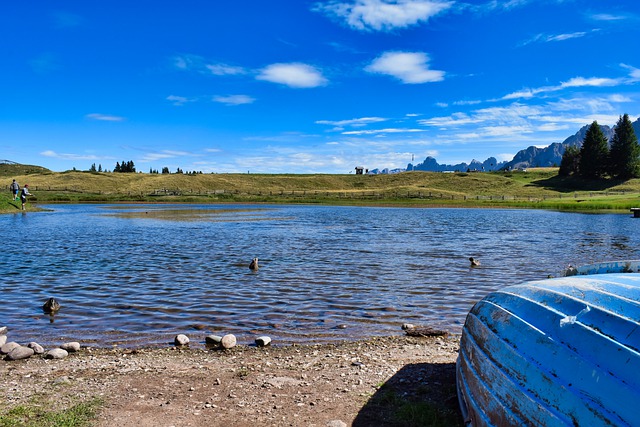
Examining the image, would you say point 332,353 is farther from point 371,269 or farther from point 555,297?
point 371,269

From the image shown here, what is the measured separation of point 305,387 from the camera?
24.2 ft

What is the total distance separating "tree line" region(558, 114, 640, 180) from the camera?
12006cm

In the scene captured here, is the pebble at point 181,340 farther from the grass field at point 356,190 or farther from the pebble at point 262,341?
the grass field at point 356,190

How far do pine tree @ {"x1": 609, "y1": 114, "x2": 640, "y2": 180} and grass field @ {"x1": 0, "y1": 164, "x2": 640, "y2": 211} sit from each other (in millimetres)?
4490

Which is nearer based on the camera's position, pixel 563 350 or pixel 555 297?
pixel 563 350

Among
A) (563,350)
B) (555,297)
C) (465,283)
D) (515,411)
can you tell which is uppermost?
(555,297)

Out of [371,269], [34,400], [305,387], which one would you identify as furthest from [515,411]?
[371,269]

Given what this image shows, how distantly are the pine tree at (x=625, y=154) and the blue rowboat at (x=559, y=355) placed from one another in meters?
136

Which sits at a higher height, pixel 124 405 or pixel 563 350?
pixel 563 350

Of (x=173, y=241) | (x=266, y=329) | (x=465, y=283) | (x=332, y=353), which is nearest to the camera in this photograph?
(x=332, y=353)

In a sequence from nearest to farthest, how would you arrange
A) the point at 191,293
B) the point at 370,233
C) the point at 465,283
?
1. the point at 191,293
2. the point at 465,283
3. the point at 370,233

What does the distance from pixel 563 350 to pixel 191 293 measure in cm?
1224

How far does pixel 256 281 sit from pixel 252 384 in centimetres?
917

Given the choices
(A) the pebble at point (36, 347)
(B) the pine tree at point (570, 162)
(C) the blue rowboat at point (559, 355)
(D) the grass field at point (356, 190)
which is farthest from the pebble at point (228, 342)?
(B) the pine tree at point (570, 162)
